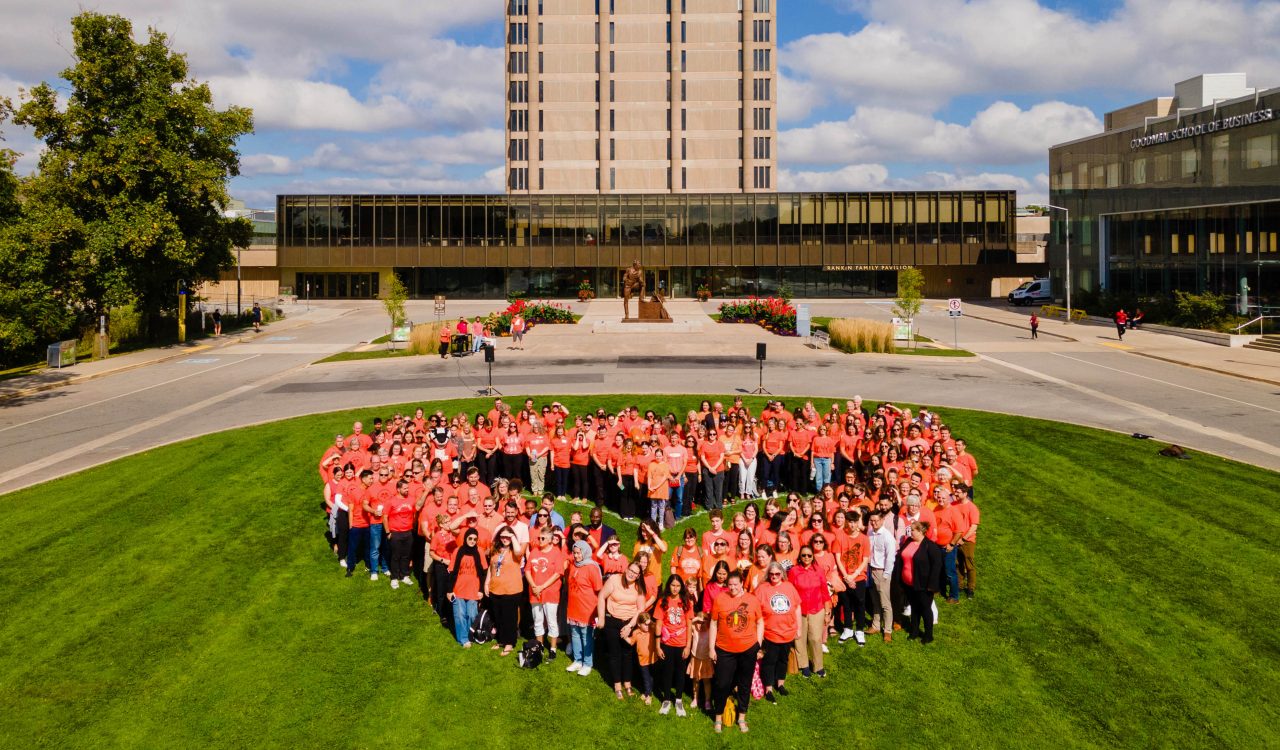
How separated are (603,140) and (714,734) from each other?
86.1 m

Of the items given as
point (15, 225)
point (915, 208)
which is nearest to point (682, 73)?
point (915, 208)

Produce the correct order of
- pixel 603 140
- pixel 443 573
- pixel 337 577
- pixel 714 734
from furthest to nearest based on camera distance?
pixel 603 140
pixel 337 577
pixel 443 573
pixel 714 734

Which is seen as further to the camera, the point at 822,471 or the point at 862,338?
the point at 862,338

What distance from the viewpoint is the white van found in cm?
6700

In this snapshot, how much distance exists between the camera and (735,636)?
8.70m

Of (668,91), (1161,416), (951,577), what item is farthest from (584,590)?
(668,91)

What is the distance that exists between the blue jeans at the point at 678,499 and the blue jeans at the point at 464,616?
15.2ft

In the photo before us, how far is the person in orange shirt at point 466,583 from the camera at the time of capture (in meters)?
10.5

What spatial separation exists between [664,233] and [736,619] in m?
72.2

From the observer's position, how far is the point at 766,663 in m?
9.50

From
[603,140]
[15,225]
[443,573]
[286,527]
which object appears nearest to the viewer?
[443,573]

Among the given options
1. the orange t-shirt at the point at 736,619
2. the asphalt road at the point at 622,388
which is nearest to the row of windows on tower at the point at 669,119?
the asphalt road at the point at 622,388

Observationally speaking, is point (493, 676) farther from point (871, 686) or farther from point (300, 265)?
point (300, 265)

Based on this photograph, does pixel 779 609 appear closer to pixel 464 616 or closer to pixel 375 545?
pixel 464 616
